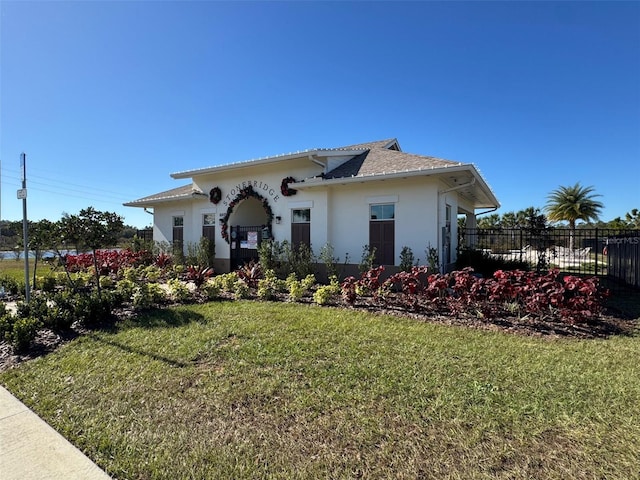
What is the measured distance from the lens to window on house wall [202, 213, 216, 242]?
553 inches

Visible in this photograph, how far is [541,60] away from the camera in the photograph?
9680mm

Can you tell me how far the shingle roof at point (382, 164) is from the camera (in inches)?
361

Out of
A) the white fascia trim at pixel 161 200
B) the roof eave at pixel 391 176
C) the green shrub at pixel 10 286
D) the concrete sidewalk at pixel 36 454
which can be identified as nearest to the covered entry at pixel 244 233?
the white fascia trim at pixel 161 200

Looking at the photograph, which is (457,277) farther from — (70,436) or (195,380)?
(70,436)

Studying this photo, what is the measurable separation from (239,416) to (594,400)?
380 cm

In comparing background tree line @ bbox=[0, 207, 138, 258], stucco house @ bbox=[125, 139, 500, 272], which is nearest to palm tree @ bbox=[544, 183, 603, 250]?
stucco house @ bbox=[125, 139, 500, 272]

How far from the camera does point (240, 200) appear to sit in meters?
13.0

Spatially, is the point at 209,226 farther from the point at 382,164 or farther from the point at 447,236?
the point at 447,236

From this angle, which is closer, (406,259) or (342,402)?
(342,402)

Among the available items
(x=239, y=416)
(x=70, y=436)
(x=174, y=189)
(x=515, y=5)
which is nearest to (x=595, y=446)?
(x=239, y=416)

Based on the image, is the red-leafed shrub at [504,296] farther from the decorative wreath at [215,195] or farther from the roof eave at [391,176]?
the decorative wreath at [215,195]

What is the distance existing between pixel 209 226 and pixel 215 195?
1.57 metres

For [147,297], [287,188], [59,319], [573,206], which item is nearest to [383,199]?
[287,188]

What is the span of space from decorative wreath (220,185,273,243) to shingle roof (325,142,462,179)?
114 inches
